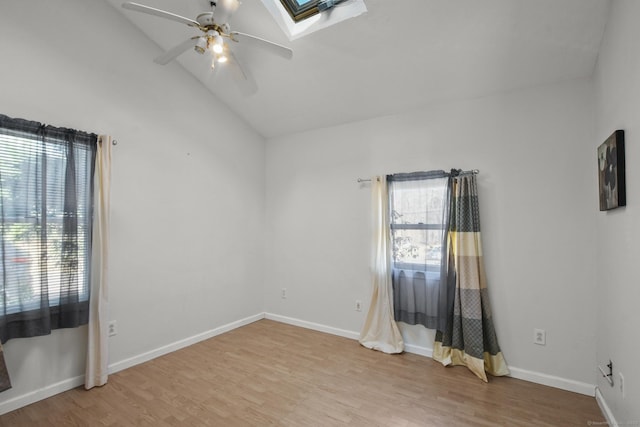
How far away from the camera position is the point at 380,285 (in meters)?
3.18

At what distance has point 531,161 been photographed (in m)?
2.54

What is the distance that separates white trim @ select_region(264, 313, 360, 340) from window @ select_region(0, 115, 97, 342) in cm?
217

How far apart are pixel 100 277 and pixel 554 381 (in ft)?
12.4

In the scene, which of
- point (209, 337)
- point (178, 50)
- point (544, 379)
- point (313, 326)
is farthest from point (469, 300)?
point (178, 50)

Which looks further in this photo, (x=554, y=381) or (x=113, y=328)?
(x=113, y=328)

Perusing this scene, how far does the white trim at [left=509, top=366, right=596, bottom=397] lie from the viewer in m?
2.29

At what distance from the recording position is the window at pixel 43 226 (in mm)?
2059

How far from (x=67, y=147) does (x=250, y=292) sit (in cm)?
251

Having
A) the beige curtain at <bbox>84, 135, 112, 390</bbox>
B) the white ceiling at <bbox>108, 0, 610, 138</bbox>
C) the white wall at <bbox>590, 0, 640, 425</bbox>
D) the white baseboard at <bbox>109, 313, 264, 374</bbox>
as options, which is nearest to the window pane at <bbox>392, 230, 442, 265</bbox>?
the white wall at <bbox>590, 0, 640, 425</bbox>

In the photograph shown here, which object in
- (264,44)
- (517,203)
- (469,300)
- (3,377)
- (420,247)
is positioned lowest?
(3,377)

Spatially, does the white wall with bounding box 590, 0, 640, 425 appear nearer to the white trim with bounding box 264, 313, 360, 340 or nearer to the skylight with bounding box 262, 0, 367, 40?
the skylight with bounding box 262, 0, 367, 40

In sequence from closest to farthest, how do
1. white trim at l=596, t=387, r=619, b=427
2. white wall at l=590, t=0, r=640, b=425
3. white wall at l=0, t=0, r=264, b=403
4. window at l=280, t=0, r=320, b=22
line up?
white wall at l=590, t=0, r=640, b=425 → white trim at l=596, t=387, r=619, b=427 → white wall at l=0, t=0, r=264, b=403 → window at l=280, t=0, r=320, b=22

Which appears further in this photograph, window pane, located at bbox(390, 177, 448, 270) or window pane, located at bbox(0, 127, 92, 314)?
window pane, located at bbox(390, 177, 448, 270)

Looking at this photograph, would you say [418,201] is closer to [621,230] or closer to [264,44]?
[621,230]
